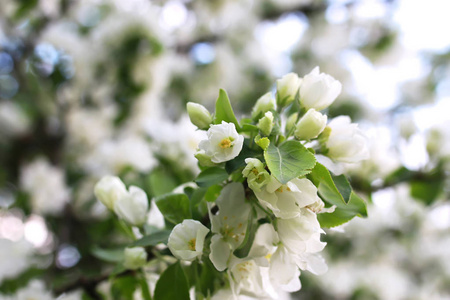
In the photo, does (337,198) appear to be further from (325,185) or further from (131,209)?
(131,209)

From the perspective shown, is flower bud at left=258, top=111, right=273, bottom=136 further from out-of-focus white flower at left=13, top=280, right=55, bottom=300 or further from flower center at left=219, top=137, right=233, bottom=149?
out-of-focus white flower at left=13, top=280, right=55, bottom=300

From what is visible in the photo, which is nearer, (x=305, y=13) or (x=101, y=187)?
(x=101, y=187)

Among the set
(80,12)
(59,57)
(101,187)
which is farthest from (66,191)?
(101,187)

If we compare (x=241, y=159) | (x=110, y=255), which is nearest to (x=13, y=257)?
(x=110, y=255)

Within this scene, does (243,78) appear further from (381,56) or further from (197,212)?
(197,212)

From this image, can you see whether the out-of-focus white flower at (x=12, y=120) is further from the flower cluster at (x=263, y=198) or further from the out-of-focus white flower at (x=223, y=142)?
the out-of-focus white flower at (x=223, y=142)

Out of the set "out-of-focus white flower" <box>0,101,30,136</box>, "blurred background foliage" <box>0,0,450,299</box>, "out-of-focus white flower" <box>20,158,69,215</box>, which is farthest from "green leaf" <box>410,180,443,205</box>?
"out-of-focus white flower" <box>0,101,30,136</box>
